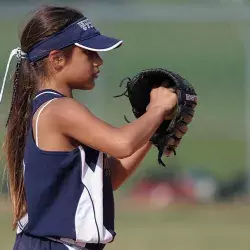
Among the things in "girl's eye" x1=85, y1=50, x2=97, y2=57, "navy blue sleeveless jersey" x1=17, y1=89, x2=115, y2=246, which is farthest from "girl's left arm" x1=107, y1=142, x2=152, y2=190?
"girl's eye" x1=85, y1=50, x2=97, y2=57

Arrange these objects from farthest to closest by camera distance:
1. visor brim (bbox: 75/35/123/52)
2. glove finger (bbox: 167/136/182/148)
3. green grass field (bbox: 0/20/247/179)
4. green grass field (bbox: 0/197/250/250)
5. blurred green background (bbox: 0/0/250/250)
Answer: green grass field (bbox: 0/20/247/179) < blurred green background (bbox: 0/0/250/250) < green grass field (bbox: 0/197/250/250) < glove finger (bbox: 167/136/182/148) < visor brim (bbox: 75/35/123/52)

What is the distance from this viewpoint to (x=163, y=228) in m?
8.40

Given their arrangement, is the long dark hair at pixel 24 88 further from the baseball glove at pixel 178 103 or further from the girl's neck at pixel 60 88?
the baseball glove at pixel 178 103

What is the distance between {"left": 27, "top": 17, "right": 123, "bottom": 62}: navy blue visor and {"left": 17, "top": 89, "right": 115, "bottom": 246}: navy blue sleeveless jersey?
13.7 inches

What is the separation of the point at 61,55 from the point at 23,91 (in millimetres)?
237

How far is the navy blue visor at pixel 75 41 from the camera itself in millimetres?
3070

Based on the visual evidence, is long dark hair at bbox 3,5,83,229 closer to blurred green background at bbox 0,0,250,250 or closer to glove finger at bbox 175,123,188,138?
glove finger at bbox 175,123,188,138

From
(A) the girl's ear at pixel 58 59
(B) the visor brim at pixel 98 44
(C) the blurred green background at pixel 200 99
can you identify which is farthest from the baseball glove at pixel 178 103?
(C) the blurred green background at pixel 200 99

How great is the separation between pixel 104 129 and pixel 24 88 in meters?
0.44

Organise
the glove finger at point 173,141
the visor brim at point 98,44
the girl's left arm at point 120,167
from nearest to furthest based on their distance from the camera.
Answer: the visor brim at point 98,44 → the glove finger at point 173,141 → the girl's left arm at point 120,167

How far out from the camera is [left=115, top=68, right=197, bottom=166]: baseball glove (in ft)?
10.2

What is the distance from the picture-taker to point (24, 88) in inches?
127

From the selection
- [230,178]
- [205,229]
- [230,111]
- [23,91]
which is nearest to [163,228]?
[205,229]

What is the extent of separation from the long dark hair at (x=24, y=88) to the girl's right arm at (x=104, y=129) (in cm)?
21
